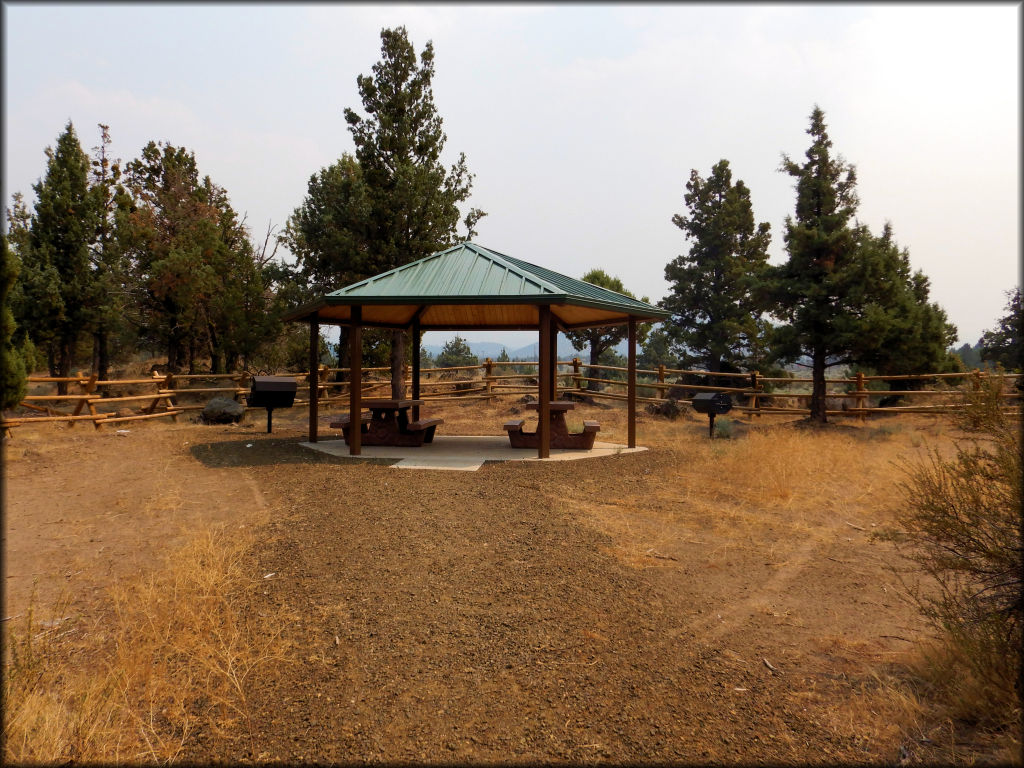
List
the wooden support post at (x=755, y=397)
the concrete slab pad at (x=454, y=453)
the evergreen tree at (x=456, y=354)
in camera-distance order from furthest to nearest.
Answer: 1. the evergreen tree at (x=456, y=354)
2. the wooden support post at (x=755, y=397)
3. the concrete slab pad at (x=454, y=453)

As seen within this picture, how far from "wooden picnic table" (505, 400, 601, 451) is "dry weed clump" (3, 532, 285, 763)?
6.71 metres

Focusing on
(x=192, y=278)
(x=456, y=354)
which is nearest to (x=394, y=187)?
(x=192, y=278)

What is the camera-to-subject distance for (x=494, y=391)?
66.4 ft

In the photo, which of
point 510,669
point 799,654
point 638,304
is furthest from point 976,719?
point 638,304

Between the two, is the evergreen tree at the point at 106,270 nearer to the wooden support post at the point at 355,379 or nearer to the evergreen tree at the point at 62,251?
the evergreen tree at the point at 62,251

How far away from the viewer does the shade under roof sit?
30.0 feet

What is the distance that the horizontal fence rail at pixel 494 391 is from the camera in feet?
47.6

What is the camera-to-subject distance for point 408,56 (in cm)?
1741

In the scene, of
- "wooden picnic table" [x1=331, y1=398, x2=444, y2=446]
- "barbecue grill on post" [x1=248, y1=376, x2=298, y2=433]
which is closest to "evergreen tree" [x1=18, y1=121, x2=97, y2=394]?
"barbecue grill on post" [x1=248, y1=376, x2=298, y2=433]

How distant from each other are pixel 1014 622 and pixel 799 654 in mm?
1107

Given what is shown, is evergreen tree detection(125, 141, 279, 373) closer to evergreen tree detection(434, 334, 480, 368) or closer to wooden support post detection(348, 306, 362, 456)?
wooden support post detection(348, 306, 362, 456)

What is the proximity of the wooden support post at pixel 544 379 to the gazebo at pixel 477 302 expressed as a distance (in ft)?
0.05

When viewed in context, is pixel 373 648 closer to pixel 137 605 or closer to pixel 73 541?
pixel 137 605

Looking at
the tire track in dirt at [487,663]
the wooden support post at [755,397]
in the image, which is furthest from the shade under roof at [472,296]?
the wooden support post at [755,397]
